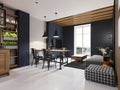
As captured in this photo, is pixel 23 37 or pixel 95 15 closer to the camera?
pixel 23 37

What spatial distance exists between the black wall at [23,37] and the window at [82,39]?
4.69m

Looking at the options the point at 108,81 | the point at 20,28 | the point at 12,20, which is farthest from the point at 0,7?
the point at 108,81

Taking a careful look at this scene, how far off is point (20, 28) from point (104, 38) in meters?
Answer: 5.74

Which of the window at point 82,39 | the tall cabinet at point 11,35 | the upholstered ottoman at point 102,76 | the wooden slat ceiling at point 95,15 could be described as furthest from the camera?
the window at point 82,39

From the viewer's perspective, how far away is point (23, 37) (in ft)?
15.8

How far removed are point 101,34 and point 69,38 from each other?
8.90 feet

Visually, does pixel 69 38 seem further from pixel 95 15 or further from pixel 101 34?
pixel 95 15

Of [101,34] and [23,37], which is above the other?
[101,34]

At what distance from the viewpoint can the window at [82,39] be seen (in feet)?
26.2

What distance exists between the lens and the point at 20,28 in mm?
4648

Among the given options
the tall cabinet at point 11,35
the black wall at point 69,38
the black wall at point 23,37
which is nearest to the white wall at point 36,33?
the black wall at point 23,37

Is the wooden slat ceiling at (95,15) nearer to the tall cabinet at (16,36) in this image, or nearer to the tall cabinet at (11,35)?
the tall cabinet at (16,36)

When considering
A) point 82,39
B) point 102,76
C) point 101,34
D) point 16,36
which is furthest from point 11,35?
point 101,34

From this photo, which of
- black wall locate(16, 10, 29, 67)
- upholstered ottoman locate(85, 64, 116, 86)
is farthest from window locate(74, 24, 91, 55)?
upholstered ottoman locate(85, 64, 116, 86)
